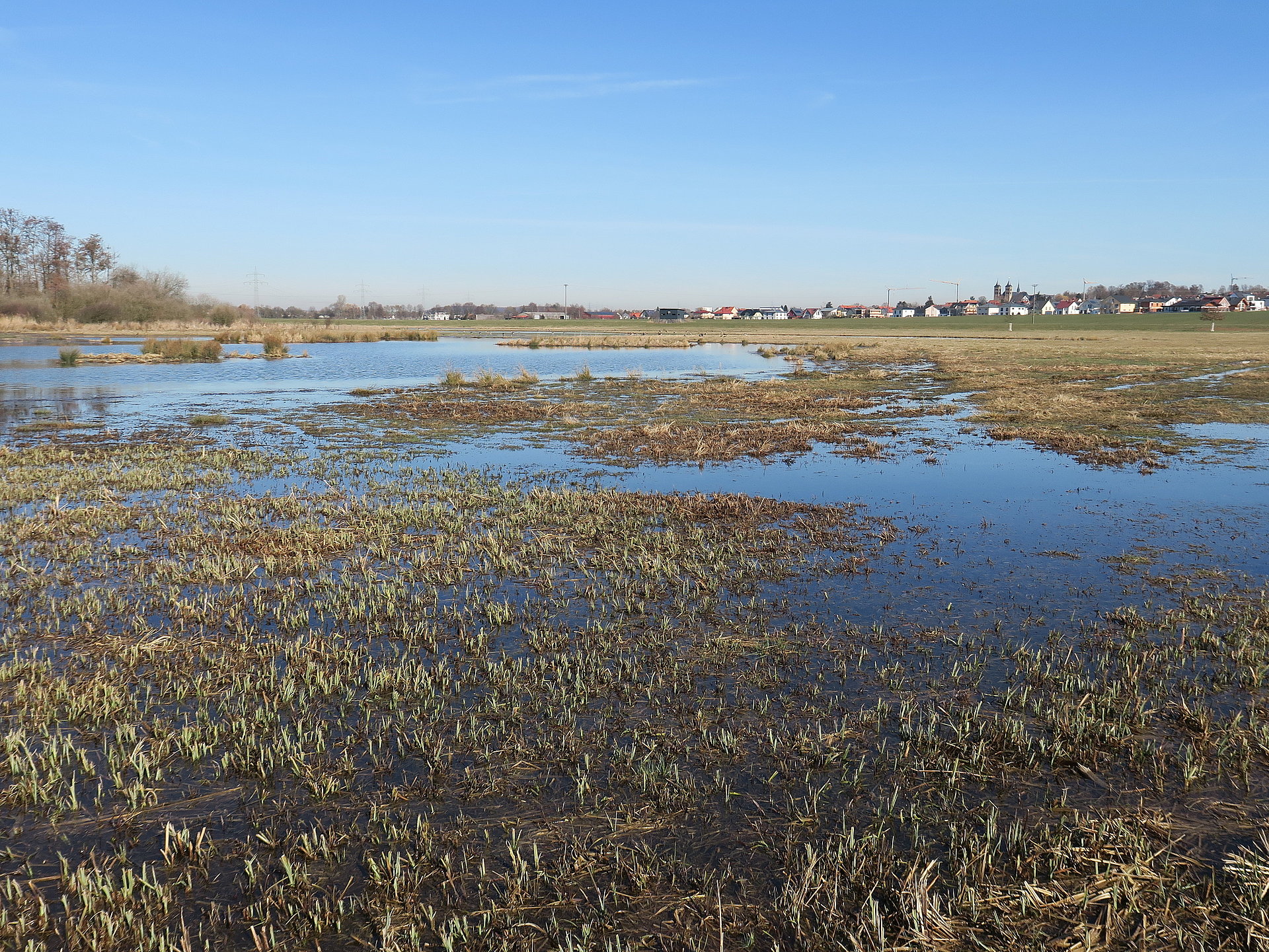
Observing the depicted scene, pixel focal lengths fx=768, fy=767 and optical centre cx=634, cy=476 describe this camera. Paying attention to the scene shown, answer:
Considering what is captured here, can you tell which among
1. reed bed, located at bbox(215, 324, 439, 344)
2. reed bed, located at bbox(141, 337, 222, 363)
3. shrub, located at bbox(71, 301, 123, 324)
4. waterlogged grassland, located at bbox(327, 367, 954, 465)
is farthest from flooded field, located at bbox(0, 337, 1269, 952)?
shrub, located at bbox(71, 301, 123, 324)

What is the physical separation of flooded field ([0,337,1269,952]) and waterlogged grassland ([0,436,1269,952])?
34 millimetres

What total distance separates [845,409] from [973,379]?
55.9 feet

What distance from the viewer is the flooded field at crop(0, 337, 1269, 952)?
482 cm

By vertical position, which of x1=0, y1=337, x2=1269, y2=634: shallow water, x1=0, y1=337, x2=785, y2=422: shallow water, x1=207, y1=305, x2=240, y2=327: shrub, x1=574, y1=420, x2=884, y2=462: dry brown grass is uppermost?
x1=207, y1=305, x2=240, y2=327: shrub

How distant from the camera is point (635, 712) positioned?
7.29 metres

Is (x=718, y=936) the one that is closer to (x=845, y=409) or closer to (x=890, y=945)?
(x=890, y=945)

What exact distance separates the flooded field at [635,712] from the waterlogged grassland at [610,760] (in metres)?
0.03

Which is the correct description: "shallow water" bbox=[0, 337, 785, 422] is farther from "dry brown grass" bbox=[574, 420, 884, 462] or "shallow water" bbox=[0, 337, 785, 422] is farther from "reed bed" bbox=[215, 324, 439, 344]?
"dry brown grass" bbox=[574, 420, 884, 462]

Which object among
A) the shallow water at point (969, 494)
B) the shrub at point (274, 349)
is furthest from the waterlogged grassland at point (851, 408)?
the shrub at point (274, 349)

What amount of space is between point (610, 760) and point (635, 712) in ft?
2.81

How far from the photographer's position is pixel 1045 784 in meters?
6.14

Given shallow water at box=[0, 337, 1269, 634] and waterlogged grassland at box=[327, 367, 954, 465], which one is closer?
shallow water at box=[0, 337, 1269, 634]

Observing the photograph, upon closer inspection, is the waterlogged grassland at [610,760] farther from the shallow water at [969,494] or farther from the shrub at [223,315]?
the shrub at [223,315]

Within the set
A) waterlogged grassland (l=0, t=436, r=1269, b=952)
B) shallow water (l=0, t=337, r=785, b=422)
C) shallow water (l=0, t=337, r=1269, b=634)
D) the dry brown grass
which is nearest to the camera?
waterlogged grassland (l=0, t=436, r=1269, b=952)
